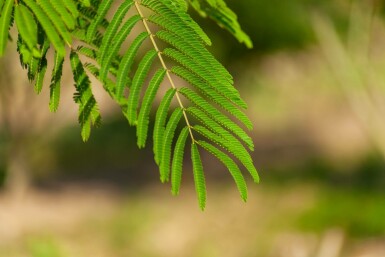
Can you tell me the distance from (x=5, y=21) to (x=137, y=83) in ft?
0.99

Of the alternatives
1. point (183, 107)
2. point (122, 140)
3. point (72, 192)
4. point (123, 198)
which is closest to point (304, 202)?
point (123, 198)

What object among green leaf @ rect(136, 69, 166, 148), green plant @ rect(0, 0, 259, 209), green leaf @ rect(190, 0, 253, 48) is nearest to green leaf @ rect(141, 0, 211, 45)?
green plant @ rect(0, 0, 259, 209)

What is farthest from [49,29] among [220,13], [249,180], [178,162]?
[249,180]

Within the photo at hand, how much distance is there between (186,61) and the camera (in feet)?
5.89

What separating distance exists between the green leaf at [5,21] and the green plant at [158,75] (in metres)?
0.07

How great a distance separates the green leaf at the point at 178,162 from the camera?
5.90 ft

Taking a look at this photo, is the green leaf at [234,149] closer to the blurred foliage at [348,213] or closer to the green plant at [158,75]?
the green plant at [158,75]

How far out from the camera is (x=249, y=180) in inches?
475

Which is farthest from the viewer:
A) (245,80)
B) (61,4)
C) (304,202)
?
(245,80)

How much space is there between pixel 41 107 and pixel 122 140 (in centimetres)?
538

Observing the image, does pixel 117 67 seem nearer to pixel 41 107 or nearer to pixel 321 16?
pixel 321 16

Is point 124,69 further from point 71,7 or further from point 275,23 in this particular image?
point 275,23

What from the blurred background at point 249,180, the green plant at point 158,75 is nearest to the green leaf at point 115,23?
the green plant at point 158,75

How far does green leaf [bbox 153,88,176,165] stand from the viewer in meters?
1.78
